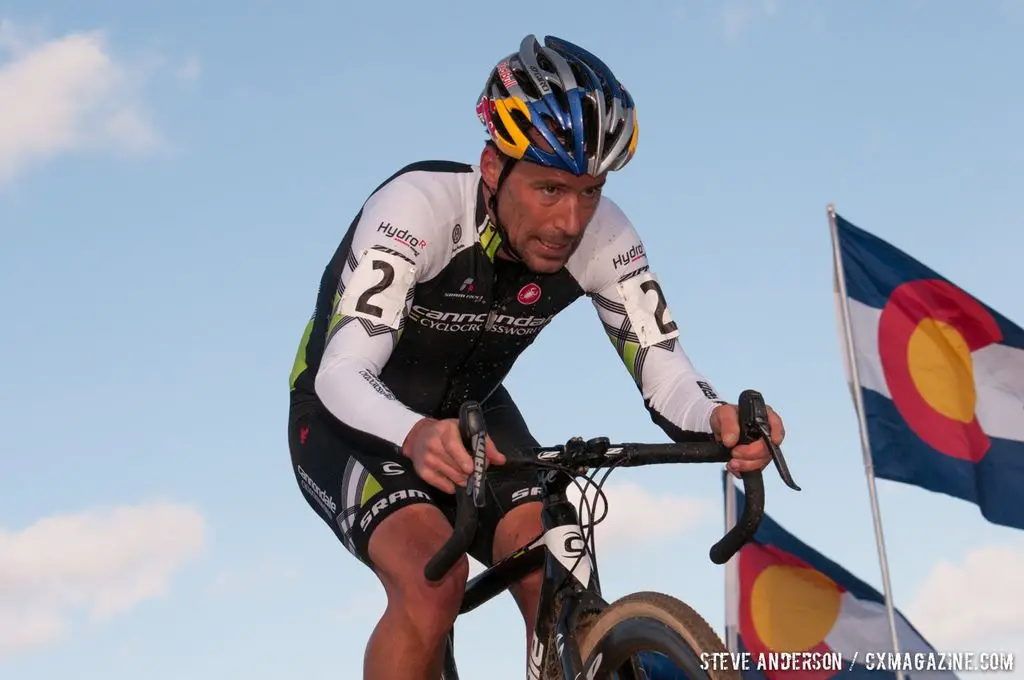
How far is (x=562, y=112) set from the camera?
18.6 ft

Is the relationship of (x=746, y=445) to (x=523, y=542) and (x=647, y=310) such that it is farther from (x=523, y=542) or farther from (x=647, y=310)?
(x=647, y=310)

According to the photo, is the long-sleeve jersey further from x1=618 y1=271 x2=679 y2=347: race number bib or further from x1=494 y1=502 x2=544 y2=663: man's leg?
x1=494 y1=502 x2=544 y2=663: man's leg

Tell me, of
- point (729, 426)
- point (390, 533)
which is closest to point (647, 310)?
point (729, 426)

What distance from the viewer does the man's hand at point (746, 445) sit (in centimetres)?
493

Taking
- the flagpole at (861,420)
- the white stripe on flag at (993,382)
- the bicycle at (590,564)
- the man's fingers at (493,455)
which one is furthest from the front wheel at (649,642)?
the white stripe on flag at (993,382)

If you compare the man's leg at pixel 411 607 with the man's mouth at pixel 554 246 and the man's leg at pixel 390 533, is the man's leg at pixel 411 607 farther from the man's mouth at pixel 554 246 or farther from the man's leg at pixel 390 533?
the man's mouth at pixel 554 246

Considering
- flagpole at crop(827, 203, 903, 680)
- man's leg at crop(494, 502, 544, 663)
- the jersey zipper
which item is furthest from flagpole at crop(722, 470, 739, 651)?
man's leg at crop(494, 502, 544, 663)

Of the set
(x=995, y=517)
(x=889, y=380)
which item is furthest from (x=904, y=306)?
(x=995, y=517)

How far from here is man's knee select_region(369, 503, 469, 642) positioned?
16.7ft

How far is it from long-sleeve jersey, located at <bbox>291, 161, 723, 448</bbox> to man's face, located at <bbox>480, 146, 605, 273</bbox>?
11.0 inches

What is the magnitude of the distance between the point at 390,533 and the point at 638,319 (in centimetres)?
163

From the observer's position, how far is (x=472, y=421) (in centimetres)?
417

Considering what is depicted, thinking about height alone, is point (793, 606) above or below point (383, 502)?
above

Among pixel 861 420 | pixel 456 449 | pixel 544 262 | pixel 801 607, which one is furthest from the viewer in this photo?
pixel 801 607
